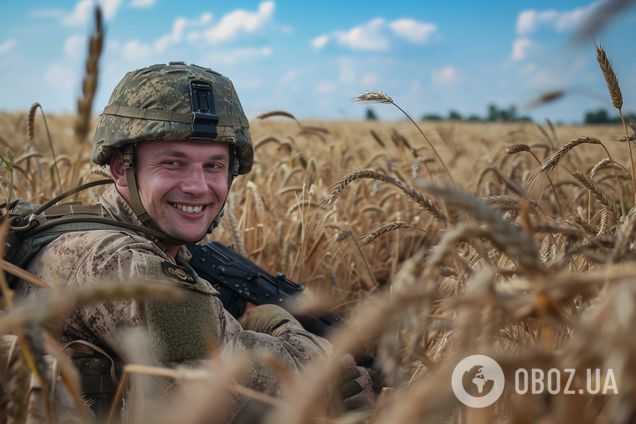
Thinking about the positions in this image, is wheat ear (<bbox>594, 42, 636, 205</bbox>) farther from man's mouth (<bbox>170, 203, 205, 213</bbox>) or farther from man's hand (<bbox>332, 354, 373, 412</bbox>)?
man's mouth (<bbox>170, 203, 205, 213</bbox>)

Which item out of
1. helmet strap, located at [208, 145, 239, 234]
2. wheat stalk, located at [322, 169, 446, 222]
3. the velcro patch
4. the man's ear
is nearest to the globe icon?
wheat stalk, located at [322, 169, 446, 222]

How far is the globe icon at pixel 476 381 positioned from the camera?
1.07 m

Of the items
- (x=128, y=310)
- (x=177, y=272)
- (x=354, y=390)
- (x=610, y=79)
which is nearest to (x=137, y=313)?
(x=128, y=310)

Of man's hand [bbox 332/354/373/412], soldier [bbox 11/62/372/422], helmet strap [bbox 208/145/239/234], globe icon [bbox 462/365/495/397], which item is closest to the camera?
globe icon [bbox 462/365/495/397]

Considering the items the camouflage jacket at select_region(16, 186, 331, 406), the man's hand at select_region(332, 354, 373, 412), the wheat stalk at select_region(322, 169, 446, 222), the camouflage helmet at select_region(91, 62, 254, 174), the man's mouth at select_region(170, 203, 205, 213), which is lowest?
the man's hand at select_region(332, 354, 373, 412)

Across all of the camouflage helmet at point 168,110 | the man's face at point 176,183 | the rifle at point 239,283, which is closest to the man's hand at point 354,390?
the rifle at point 239,283

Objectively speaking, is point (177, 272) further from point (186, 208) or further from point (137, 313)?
point (186, 208)

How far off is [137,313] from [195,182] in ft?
2.65

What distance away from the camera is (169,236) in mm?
2412

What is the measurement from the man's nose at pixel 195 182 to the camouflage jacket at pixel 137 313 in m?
0.39

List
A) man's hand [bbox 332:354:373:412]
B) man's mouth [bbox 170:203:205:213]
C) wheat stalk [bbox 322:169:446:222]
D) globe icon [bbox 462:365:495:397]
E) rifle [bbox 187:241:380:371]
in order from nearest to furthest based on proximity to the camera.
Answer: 1. globe icon [bbox 462:365:495:397]
2. wheat stalk [bbox 322:169:446:222]
3. man's hand [bbox 332:354:373:412]
4. man's mouth [bbox 170:203:205:213]
5. rifle [bbox 187:241:380:371]

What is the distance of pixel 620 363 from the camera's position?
63cm

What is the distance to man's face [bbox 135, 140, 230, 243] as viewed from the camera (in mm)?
2367

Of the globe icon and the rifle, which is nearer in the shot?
the globe icon
